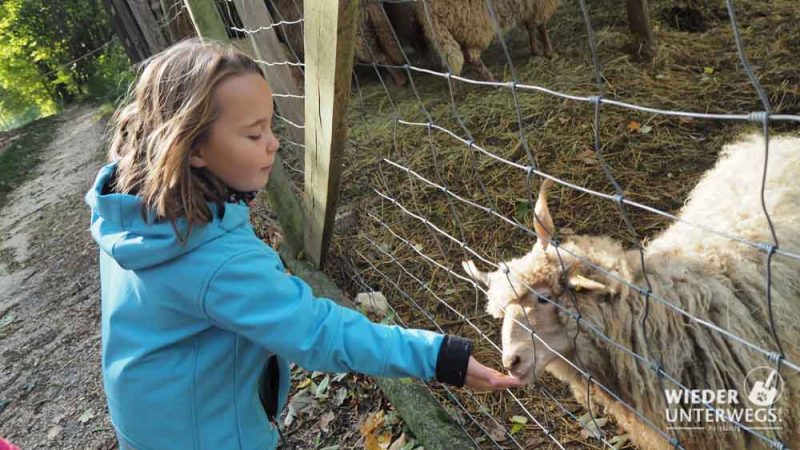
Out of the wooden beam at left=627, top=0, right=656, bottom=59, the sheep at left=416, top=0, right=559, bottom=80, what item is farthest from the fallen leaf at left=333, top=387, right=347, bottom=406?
the wooden beam at left=627, top=0, right=656, bottom=59

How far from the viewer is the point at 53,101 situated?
685 inches

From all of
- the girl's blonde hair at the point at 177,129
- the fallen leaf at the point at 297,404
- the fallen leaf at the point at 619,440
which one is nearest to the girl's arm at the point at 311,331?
the girl's blonde hair at the point at 177,129

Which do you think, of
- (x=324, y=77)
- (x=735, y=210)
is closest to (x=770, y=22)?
(x=735, y=210)

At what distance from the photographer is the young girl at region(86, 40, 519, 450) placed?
140 centimetres

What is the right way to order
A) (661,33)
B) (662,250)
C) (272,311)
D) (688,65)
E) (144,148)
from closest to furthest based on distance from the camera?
(272,311)
(144,148)
(662,250)
(688,65)
(661,33)

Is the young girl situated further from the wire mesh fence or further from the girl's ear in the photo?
the wire mesh fence

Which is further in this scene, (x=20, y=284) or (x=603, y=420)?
(x=20, y=284)

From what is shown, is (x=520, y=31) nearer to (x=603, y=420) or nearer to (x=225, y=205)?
(x=603, y=420)

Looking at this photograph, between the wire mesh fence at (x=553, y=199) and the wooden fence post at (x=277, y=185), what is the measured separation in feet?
0.83

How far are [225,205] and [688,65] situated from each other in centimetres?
414

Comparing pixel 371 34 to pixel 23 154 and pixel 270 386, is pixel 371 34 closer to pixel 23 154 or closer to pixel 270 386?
pixel 270 386

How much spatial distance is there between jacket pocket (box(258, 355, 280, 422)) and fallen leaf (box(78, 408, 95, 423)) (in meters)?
1.93

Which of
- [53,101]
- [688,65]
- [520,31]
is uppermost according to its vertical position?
[53,101]

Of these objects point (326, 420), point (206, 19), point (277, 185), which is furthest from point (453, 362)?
point (206, 19)
